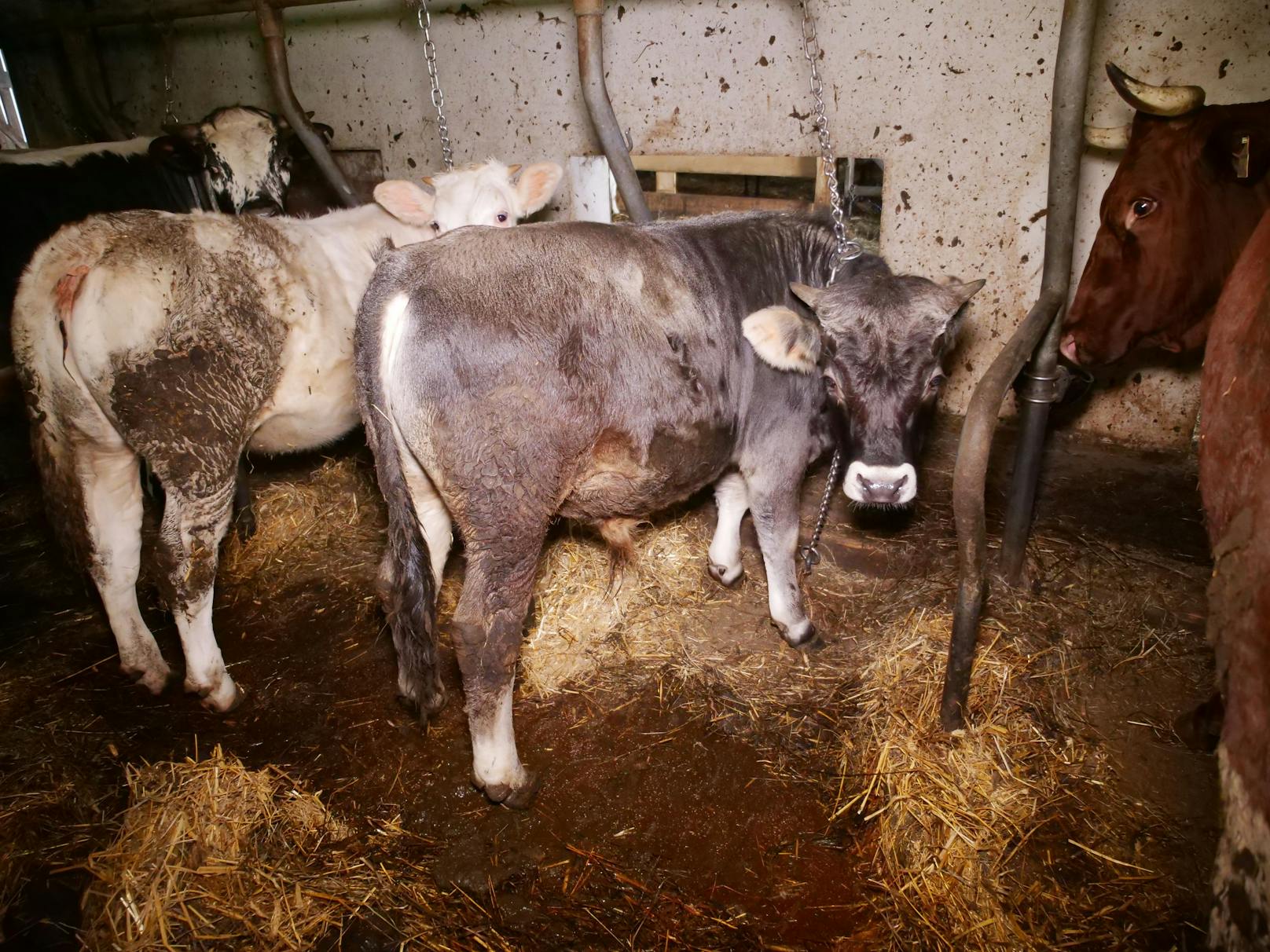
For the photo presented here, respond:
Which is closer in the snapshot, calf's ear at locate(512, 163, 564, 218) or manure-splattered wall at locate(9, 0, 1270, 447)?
manure-splattered wall at locate(9, 0, 1270, 447)

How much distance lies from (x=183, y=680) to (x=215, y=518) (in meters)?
0.98

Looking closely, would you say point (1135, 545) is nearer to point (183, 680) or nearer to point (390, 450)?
point (390, 450)

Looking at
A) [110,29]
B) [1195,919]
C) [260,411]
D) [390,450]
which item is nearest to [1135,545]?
[1195,919]

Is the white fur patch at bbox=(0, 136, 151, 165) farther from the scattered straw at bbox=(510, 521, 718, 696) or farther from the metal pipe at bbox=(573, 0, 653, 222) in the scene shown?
the scattered straw at bbox=(510, 521, 718, 696)

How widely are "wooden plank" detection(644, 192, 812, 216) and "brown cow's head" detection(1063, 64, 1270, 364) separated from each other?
269cm

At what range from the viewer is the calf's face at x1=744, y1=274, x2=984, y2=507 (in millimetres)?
3055

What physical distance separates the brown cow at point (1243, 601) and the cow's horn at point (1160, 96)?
1.67 metres

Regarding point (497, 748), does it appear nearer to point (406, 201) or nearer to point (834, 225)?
point (834, 225)

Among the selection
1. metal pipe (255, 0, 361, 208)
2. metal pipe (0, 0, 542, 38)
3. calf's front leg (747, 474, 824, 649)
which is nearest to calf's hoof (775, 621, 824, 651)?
calf's front leg (747, 474, 824, 649)

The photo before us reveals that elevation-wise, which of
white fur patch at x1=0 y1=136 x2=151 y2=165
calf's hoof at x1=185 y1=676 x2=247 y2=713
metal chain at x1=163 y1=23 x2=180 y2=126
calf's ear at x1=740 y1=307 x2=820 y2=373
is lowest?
calf's hoof at x1=185 y1=676 x2=247 y2=713

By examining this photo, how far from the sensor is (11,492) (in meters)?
5.75

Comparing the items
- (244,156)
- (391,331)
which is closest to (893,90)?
(391,331)

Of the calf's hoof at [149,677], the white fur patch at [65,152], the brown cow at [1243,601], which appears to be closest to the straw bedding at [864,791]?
the calf's hoof at [149,677]

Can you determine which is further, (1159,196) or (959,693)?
(1159,196)
